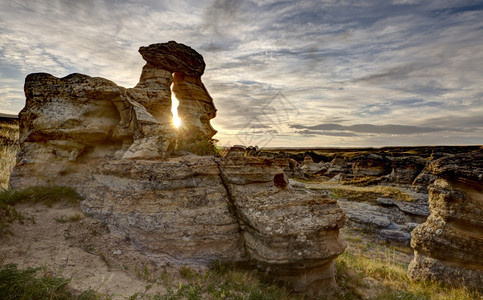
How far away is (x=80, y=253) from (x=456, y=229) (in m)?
15.6

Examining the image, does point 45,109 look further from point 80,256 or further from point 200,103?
point 200,103

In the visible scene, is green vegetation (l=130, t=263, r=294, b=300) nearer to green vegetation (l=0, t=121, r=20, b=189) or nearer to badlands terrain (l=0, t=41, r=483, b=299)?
badlands terrain (l=0, t=41, r=483, b=299)

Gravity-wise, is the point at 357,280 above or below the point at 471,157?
below

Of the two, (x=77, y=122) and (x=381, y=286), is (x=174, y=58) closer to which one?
(x=77, y=122)

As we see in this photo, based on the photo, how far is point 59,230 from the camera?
28.0 feet

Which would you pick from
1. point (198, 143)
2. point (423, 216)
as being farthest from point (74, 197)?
point (423, 216)

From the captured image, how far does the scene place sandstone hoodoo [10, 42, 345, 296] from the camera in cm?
852

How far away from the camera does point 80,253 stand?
7.54 m

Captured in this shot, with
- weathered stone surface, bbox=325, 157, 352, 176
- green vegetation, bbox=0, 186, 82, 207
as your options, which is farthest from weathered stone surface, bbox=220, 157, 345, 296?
weathered stone surface, bbox=325, 157, 352, 176

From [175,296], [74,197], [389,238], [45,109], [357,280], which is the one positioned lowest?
[389,238]

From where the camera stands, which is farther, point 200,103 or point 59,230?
point 200,103

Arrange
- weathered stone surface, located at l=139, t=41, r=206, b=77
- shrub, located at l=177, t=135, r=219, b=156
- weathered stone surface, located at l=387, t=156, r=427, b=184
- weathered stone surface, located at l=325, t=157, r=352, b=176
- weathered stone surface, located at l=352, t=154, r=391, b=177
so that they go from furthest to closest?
weathered stone surface, located at l=325, t=157, r=352, b=176 < weathered stone surface, located at l=352, t=154, r=391, b=177 < weathered stone surface, located at l=387, t=156, r=427, b=184 < weathered stone surface, located at l=139, t=41, r=206, b=77 < shrub, located at l=177, t=135, r=219, b=156

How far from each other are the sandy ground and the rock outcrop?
12.3 meters

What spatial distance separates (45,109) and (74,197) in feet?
14.7
